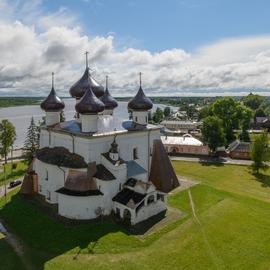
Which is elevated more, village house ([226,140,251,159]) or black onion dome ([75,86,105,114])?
black onion dome ([75,86,105,114])

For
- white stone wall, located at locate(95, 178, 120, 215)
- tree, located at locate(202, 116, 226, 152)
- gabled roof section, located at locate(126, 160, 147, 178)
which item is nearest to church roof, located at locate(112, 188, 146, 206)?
white stone wall, located at locate(95, 178, 120, 215)

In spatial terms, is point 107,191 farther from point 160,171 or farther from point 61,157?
point 160,171

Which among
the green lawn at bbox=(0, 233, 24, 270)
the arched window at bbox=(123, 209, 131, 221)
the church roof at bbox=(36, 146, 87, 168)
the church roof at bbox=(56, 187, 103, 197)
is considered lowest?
the green lawn at bbox=(0, 233, 24, 270)

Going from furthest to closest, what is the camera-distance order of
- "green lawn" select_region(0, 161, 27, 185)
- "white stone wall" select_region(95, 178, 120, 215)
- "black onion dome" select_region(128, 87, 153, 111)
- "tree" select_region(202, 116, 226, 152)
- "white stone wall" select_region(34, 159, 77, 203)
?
"tree" select_region(202, 116, 226, 152)
"green lawn" select_region(0, 161, 27, 185)
"black onion dome" select_region(128, 87, 153, 111)
"white stone wall" select_region(34, 159, 77, 203)
"white stone wall" select_region(95, 178, 120, 215)

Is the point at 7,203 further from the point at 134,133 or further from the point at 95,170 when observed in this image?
the point at 134,133

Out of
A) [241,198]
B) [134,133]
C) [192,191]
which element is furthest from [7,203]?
[241,198]

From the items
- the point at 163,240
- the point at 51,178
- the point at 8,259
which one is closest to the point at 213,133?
the point at 51,178

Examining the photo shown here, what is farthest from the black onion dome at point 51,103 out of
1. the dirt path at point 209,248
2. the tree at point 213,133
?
the tree at point 213,133

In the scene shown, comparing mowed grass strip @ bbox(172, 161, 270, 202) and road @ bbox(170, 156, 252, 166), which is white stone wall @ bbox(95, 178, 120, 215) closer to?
mowed grass strip @ bbox(172, 161, 270, 202)
